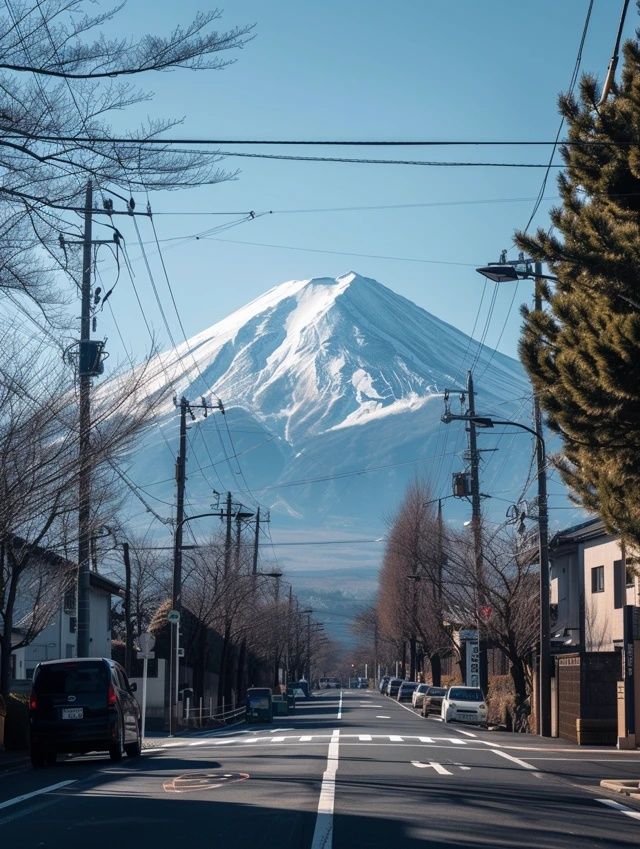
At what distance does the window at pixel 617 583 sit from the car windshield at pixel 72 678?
2268 cm

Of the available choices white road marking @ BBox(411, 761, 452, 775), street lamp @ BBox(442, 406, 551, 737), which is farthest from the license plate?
street lamp @ BBox(442, 406, 551, 737)

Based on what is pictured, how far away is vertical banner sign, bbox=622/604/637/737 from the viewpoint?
28016 mm

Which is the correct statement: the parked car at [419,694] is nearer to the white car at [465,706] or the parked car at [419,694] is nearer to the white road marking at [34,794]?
the white car at [465,706]

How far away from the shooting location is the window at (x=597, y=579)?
42.1 m

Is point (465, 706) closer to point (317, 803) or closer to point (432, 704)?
point (432, 704)

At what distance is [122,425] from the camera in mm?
19641

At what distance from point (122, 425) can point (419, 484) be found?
62664 mm

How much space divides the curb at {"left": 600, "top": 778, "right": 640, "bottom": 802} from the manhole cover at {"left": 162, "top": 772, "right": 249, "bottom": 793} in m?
5.10

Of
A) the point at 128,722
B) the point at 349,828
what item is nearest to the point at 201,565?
the point at 128,722

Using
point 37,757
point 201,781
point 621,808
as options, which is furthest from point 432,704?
point 621,808

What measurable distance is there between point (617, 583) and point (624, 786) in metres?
23.3

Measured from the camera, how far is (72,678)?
2077cm

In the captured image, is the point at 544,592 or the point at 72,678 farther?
the point at 544,592

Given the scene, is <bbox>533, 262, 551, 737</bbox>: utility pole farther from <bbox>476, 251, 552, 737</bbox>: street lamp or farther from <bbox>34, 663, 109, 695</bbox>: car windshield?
<bbox>34, 663, 109, 695</bbox>: car windshield
